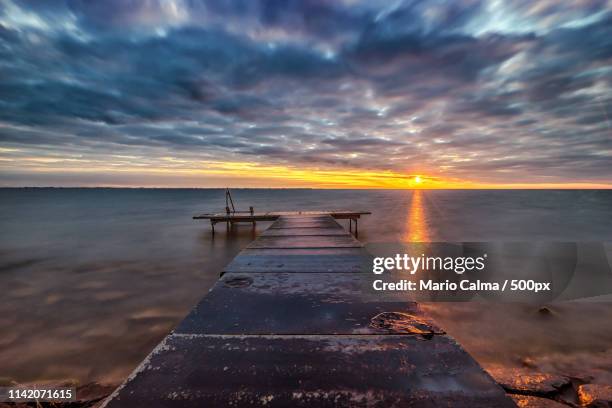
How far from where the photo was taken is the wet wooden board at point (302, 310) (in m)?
2.74

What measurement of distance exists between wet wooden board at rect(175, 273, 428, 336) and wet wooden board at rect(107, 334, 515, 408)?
204 mm

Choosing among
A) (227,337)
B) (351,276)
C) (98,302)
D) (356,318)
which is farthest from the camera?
(98,302)

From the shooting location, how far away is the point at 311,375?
79.5 inches

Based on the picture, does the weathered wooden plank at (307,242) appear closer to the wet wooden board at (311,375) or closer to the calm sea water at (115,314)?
the calm sea water at (115,314)

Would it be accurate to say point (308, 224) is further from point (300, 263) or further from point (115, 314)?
point (115, 314)

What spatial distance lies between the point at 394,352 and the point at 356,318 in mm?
711

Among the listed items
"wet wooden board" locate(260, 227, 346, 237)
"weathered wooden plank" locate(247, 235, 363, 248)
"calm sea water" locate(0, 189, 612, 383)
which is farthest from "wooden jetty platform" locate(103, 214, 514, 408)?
"wet wooden board" locate(260, 227, 346, 237)

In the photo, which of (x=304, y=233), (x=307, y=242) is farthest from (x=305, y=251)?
(x=304, y=233)

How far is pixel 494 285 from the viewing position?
11742 mm

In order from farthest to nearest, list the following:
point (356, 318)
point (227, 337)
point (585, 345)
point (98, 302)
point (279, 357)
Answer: point (98, 302) → point (585, 345) → point (356, 318) → point (227, 337) → point (279, 357)

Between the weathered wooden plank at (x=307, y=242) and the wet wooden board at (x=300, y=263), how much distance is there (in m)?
1.20

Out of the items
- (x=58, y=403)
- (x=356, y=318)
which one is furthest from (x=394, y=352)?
(x=58, y=403)

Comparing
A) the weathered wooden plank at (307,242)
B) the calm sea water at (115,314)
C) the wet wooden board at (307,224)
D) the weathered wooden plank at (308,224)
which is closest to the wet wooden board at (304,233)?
the weathered wooden plank at (307,242)

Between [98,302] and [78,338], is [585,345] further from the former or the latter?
[98,302]
